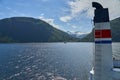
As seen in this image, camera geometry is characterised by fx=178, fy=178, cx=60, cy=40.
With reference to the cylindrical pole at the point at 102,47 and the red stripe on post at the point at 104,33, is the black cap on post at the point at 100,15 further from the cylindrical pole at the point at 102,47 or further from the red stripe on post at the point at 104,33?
the red stripe on post at the point at 104,33

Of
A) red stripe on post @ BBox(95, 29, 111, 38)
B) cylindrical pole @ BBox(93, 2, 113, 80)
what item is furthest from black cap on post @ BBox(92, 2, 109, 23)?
red stripe on post @ BBox(95, 29, 111, 38)

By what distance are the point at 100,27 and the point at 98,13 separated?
3.95 ft

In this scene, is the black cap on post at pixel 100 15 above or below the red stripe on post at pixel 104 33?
above

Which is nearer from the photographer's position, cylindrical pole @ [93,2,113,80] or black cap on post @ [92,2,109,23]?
cylindrical pole @ [93,2,113,80]

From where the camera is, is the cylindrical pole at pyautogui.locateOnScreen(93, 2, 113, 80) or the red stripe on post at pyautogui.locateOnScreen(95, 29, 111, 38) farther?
the red stripe on post at pyautogui.locateOnScreen(95, 29, 111, 38)

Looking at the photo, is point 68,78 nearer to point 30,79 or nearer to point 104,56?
point 30,79

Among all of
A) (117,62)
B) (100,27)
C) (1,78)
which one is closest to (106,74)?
(100,27)

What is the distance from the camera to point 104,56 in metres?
13.9

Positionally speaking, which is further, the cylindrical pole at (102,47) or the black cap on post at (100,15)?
the black cap on post at (100,15)

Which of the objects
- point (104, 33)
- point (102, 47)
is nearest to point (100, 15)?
point (104, 33)

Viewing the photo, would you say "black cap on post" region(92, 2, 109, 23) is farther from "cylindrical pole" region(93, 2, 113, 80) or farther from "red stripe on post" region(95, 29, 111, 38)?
"red stripe on post" region(95, 29, 111, 38)

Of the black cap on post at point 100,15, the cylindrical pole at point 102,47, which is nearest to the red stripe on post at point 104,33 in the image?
the cylindrical pole at point 102,47

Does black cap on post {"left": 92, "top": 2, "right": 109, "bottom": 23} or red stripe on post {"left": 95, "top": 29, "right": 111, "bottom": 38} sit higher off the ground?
black cap on post {"left": 92, "top": 2, "right": 109, "bottom": 23}

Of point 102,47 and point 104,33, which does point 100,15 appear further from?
point 102,47
